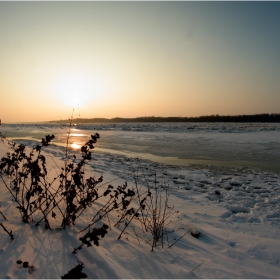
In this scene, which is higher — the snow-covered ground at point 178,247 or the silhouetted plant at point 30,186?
the silhouetted plant at point 30,186

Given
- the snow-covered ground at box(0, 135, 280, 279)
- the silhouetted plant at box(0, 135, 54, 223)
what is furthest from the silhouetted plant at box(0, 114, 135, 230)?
the snow-covered ground at box(0, 135, 280, 279)

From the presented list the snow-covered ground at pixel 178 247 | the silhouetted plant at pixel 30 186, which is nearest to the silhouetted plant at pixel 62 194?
the silhouetted plant at pixel 30 186

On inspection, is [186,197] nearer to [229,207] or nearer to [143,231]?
[229,207]

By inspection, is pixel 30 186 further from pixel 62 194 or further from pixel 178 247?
pixel 178 247

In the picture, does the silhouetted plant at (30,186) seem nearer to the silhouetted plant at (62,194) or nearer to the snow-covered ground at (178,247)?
the silhouetted plant at (62,194)

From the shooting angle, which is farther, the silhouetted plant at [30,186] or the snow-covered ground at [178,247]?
the silhouetted plant at [30,186]

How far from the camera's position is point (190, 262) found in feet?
8.29

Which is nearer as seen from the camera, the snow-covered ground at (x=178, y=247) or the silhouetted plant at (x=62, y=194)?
the snow-covered ground at (x=178, y=247)

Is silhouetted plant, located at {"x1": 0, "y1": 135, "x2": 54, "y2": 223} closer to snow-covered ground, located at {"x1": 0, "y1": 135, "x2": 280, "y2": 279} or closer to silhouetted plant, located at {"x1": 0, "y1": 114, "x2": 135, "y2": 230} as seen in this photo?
silhouetted plant, located at {"x1": 0, "y1": 114, "x2": 135, "y2": 230}

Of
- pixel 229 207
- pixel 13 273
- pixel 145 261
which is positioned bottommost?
pixel 229 207

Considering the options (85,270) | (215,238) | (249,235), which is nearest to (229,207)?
(249,235)

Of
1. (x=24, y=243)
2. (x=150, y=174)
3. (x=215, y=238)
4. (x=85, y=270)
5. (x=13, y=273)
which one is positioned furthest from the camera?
(x=150, y=174)

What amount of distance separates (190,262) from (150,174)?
17.5 ft

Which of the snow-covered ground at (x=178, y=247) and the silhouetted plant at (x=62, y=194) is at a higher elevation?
the silhouetted plant at (x=62, y=194)
